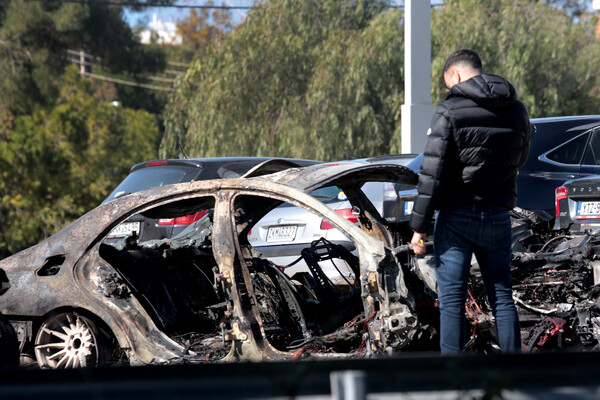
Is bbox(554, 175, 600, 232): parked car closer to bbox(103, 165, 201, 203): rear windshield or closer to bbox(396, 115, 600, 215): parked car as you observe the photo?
bbox(396, 115, 600, 215): parked car

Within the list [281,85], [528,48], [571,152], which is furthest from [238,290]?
[281,85]

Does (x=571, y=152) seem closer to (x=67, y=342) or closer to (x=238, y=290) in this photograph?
(x=238, y=290)

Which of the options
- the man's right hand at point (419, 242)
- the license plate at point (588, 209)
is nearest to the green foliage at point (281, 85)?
the license plate at point (588, 209)

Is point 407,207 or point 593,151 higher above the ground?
point 593,151

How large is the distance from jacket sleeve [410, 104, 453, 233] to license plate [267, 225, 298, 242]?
4.07 meters

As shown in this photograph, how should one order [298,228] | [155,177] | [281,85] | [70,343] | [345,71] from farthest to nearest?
[281,85] → [345,71] → [155,177] → [298,228] → [70,343]

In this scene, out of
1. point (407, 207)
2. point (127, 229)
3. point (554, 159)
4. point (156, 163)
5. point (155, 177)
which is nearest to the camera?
point (407, 207)

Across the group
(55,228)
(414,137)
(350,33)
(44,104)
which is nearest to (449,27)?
(350,33)

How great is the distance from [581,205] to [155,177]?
16.2 feet

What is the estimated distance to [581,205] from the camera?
268 inches

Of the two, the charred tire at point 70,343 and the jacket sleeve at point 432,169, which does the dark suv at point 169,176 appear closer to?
the charred tire at point 70,343

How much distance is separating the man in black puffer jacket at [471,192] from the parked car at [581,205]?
8.77 ft

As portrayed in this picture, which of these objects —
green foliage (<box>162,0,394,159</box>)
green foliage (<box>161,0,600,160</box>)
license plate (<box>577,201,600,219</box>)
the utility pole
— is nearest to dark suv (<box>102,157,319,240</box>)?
license plate (<box>577,201,600,219</box>)

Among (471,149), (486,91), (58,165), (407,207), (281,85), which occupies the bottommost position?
(58,165)
